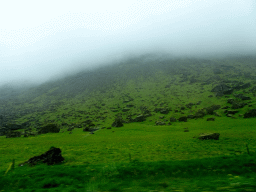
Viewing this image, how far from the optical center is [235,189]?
366 inches

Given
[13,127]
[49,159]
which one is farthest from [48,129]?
[49,159]

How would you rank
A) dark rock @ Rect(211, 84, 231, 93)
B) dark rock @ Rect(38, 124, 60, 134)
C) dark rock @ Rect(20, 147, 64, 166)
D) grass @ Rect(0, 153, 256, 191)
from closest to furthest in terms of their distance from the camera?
1. grass @ Rect(0, 153, 256, 191)
2. dark rock @ Rect(20, 147, 64, 166)
3. dark rock @ Rect(38, 124, 60, 134)
4. dark rock @ Rect(211, 84, 231, 93)

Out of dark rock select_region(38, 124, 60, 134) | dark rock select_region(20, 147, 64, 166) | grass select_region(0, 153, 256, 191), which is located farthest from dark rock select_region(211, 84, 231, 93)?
dark rock select_region(20, 147, 64, 166)

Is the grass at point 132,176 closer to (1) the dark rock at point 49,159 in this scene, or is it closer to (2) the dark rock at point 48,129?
(1) the dark rock at point 49,159

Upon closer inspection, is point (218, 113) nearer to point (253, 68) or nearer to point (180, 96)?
point (180, 96)

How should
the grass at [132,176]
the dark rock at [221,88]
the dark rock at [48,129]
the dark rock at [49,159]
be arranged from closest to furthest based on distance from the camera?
the grass at [132,176] < the dark rock at [49,159] < the dark rock at [48,129] < the dark rock at [221,88]

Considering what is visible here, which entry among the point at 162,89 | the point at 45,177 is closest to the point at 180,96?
the point at 162,89

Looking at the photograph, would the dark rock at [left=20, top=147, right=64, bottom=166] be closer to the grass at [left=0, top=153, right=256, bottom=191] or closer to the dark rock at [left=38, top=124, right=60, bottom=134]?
the grass at [left=0, top=153, right=256, bottom=191]

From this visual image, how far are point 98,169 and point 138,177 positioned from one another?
17.7 feet

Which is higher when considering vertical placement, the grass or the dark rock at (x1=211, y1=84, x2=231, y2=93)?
the grass

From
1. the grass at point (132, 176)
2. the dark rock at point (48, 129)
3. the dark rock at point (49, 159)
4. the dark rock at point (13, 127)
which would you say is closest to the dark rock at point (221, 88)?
the grass at point (132, 176)

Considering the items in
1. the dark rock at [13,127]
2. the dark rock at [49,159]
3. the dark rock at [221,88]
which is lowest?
the dark rock at [13,127]

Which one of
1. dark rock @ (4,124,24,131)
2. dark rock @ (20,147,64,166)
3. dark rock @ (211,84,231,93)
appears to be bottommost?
dark rock @ (4,124,24,131)

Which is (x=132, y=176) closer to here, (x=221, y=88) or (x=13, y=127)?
(x=13, y=127)
